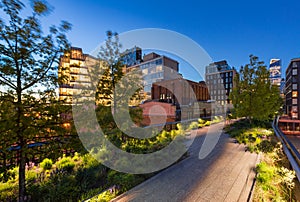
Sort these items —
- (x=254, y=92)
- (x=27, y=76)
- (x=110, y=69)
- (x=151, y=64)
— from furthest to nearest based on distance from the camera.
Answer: (x=151, y=64)
(x=254, y=92)
(x=110, y=69)
(x=27, y=76)

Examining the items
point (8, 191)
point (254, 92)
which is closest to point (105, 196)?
point (8, 191)

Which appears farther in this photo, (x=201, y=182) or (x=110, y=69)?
(x=110, y=69)

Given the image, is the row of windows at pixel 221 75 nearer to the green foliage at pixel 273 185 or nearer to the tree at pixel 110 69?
the green foliage at pixel 273 185

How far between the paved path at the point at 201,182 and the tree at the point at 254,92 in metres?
7.46

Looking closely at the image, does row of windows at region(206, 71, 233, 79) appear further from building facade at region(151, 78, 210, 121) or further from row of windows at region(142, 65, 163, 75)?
building facade at region(151, 78, 210, 121)

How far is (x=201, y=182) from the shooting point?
13.1 feet

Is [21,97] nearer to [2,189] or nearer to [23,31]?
[23,31]

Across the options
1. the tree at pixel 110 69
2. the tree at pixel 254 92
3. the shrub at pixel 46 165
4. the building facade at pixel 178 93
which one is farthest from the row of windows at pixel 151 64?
the shrub at pixel 46 165

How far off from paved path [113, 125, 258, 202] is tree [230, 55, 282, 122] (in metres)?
7.46

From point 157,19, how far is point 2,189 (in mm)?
36364

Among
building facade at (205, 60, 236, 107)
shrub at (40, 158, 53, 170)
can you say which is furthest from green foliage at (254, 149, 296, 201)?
building facade at (205, 60, 236, 107)

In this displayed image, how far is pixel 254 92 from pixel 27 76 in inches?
571

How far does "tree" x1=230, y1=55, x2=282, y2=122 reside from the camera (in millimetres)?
11672

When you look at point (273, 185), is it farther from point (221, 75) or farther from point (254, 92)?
point (221, 75)
